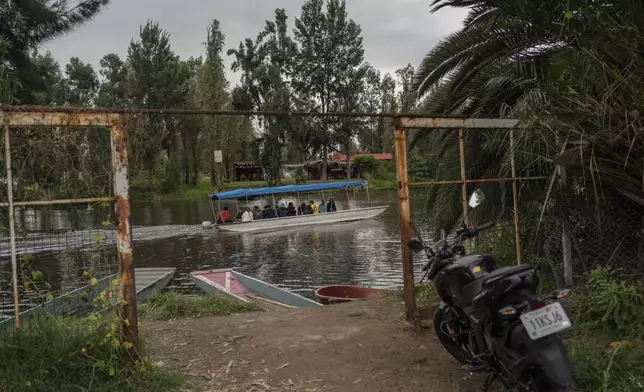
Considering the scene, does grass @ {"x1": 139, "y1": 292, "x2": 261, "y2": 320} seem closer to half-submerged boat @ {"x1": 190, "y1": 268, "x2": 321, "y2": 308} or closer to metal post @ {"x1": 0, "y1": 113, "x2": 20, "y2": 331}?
half-submerged boat @ {"x1": 190, "y1": 268, "x2": 321, "y2": 308}

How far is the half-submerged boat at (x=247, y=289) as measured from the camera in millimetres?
10875

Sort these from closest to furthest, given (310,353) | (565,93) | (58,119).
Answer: (58,119), (310,353), (565,93)

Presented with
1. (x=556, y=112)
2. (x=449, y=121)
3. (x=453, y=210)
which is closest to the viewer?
(x=556, y=112)

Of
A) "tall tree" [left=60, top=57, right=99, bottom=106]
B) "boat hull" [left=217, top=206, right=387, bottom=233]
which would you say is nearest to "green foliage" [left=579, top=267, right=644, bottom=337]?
"boat hull" [left=217, top=206, right=387, bottom=233]

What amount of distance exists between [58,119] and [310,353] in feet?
10.2

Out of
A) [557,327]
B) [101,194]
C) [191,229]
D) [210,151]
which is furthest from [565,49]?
[210,151]

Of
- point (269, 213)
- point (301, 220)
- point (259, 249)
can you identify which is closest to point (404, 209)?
point (259, 249)

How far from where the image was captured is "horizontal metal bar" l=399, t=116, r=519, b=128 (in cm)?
589

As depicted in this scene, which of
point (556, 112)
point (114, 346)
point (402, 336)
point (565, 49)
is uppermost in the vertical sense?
point (565, 49)

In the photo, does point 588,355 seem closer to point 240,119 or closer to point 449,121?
point 449,121

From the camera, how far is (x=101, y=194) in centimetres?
451

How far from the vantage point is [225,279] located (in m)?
12.6

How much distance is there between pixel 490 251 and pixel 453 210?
96 centimetres

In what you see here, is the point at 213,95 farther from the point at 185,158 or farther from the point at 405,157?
the point at 405,157
